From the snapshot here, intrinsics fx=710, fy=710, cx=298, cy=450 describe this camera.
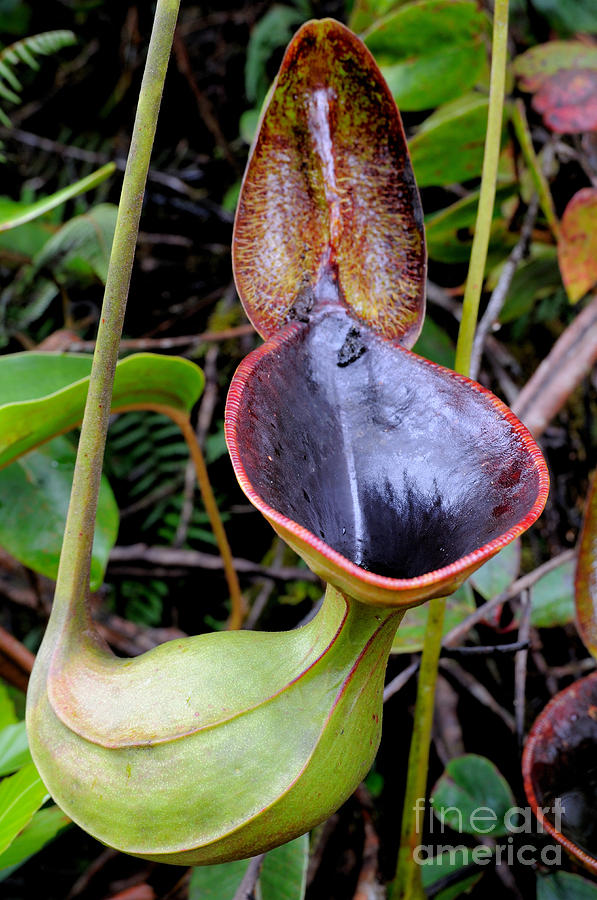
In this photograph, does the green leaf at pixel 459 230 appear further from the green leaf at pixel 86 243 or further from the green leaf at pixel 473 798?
the green leaf at pixel 473 798

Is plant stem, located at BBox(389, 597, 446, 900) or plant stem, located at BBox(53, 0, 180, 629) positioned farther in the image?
plant stem, located at BBox(389, 597, 446, 900)

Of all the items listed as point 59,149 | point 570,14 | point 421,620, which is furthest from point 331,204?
point 59,149

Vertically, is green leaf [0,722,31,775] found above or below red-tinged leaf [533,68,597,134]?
below

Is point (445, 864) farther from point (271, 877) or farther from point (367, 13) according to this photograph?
point (367, 13)

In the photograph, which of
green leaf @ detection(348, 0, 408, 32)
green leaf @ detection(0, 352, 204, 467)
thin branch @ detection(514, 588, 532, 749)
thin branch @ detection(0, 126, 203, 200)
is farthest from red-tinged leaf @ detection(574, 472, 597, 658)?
thin branch @ detection(0, 126, 203, 200)

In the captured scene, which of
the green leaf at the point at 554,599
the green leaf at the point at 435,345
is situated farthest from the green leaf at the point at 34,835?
the green leaf at the point at 435,345

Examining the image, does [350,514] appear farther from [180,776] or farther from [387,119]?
[387,119]

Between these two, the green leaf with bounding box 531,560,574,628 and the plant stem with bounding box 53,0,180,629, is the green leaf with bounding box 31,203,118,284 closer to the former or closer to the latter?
the plant stem with bounding box 53,0,180,629
